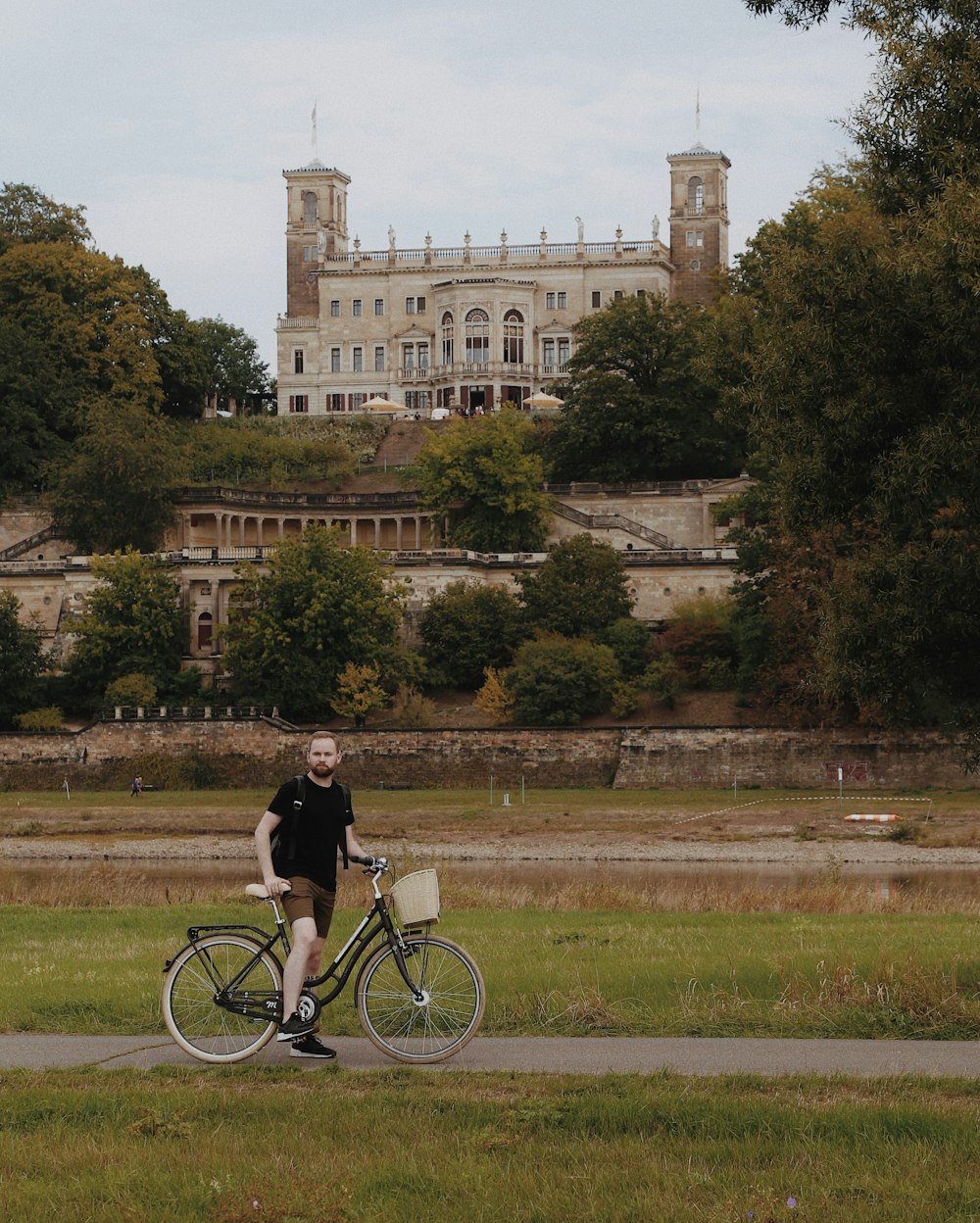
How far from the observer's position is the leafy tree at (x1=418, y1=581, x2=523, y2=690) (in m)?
63.4

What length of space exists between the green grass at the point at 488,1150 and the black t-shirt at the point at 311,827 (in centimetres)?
136

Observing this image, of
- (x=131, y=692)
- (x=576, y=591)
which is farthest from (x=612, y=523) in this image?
(x=131, y=692)

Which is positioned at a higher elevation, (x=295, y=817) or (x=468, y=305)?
(x=468, y=305)

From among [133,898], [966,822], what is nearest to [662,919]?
[133,898]

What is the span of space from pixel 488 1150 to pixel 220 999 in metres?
2.57

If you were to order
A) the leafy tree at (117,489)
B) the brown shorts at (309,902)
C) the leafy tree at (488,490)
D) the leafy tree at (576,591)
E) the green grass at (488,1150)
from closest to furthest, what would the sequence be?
the green grass at (488,1150), the brown shorts at (309,902), the leafy tree at (576,591), the leafy tree at (117,489), the leafy tree at (488,490)

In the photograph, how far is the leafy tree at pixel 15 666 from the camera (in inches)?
2421

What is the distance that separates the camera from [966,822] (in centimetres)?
4162

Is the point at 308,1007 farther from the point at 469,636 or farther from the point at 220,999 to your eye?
the point at 469,636

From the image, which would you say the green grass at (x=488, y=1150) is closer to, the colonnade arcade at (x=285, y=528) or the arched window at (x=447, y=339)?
the colonnade arcade at (x=285, y=528)

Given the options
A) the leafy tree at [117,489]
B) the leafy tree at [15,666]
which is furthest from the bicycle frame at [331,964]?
the leafy tree at [117,489]

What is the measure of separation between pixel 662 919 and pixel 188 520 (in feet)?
191

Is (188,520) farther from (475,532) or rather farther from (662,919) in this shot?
(662,919)

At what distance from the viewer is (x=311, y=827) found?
1144cm
